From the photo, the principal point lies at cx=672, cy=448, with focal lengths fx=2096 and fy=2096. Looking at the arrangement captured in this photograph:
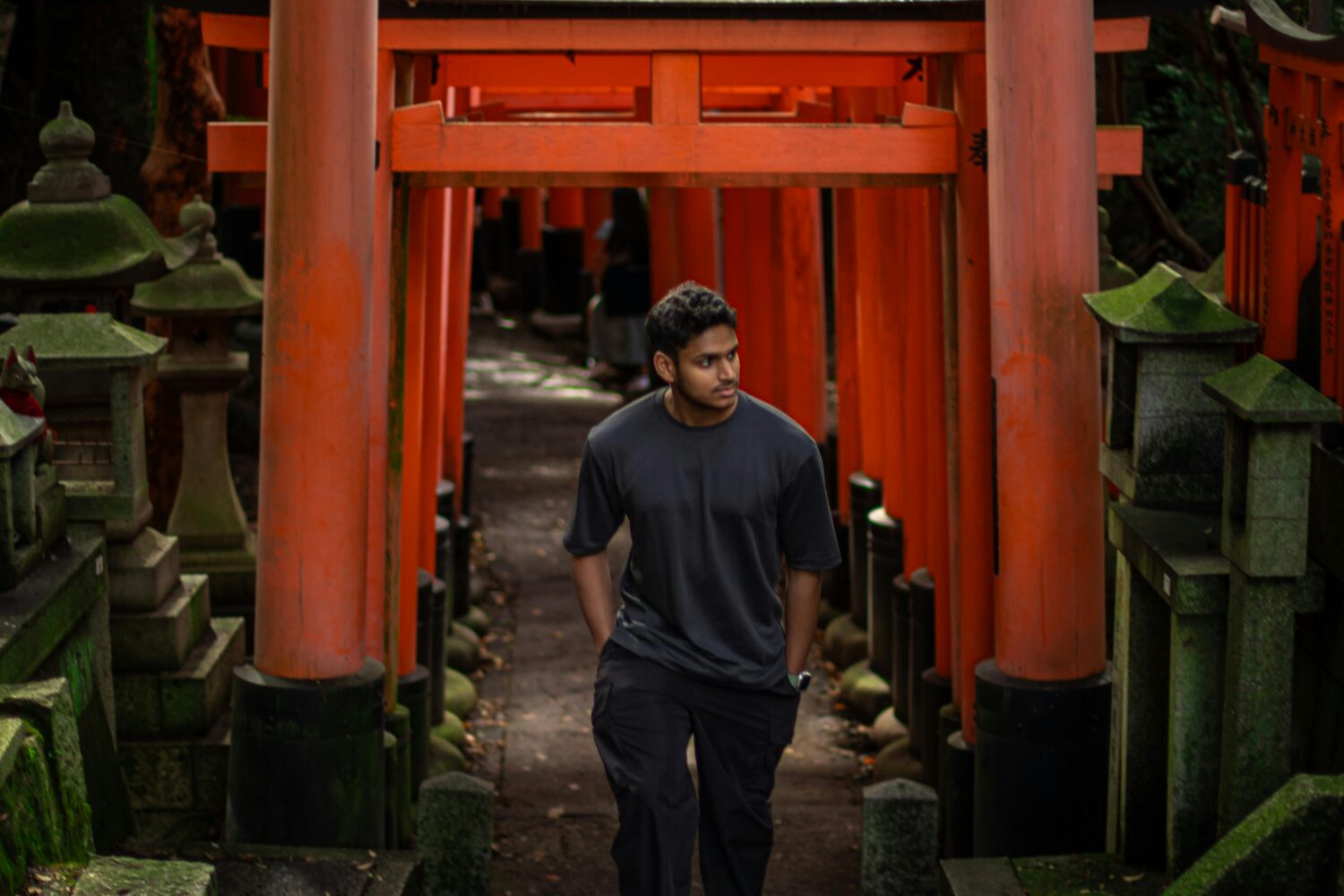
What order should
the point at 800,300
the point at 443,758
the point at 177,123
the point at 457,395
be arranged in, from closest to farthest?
the point at 443,758 → the point at 177,123 → the point at 457,395 → the point at 800,300

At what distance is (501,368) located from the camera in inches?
943

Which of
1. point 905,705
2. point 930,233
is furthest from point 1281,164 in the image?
point 905,705

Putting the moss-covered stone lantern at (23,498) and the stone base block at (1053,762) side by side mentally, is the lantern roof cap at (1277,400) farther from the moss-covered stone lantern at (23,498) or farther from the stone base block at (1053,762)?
the moss-covered stone lantern at (23,498)

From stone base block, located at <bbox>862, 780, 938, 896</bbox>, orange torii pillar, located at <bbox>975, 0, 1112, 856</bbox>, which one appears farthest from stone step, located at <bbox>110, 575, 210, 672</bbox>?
orange torii pillar, located at <bbox>975, 0, 1112, 856</bbox>

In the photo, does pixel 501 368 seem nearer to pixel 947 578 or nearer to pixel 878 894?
pixel 947 578

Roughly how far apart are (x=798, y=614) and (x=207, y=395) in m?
5.40

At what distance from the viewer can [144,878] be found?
454cm

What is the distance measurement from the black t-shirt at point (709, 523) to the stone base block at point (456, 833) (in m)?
1.75

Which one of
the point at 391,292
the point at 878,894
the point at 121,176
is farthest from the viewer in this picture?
the point at 121,176

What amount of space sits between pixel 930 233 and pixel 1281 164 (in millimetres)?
1719

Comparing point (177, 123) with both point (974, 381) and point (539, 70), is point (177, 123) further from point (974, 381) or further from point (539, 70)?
point (974, 381)


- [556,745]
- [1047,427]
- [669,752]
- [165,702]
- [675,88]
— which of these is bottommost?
[556,745]

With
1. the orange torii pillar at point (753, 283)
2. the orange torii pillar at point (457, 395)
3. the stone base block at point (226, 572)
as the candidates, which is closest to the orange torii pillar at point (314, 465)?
the stone base block at point (226, 572)

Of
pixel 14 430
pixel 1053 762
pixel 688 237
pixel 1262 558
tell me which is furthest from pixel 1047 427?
pixel 688 237
